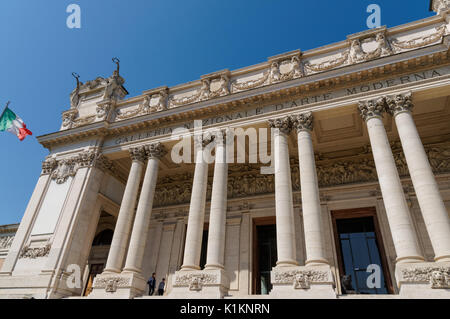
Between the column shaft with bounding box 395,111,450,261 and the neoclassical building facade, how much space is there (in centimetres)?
5

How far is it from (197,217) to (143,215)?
3118 mm

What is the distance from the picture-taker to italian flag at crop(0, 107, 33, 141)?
1972cm

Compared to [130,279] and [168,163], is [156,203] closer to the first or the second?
[168,163]

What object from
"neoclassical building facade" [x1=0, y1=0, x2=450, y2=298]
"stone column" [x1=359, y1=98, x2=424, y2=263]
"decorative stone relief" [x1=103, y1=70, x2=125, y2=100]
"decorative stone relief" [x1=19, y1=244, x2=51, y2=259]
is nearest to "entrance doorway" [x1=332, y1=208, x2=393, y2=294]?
"neoclassical building facade" [x1=0, y1=0, x2=450, y2=298]

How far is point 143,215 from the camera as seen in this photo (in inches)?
625

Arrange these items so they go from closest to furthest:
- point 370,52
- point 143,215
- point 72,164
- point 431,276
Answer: point 431,276
point 370,52
point 143,215
point 72,164

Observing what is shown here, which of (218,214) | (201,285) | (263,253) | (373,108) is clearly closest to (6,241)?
(263,253)

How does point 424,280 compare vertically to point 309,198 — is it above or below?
below

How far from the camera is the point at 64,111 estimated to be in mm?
22547

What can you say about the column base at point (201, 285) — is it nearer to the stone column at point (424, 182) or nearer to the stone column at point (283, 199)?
the stone column at point (283, 199)

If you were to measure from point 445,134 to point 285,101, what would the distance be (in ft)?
29.9

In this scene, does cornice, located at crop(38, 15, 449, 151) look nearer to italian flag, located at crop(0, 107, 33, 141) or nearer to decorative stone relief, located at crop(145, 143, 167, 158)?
italian flag, located at crop(0, 107, 33, 141)

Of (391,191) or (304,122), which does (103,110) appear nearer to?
(304,122)
